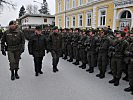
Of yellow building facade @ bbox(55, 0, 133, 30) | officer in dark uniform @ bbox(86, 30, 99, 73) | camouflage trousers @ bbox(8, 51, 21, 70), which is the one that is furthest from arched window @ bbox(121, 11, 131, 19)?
camouflage trousers @ bbox(8, 51, 21, 70)

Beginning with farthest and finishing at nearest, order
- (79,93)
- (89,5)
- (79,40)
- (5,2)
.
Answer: (5,2) → (89,5) → (79,40) → (79,93)

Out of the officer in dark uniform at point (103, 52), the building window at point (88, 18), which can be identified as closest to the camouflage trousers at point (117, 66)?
the officer in dark uniform at point (103, 52)

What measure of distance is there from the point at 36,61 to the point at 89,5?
18.6m

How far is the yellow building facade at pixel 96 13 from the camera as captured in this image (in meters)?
16.9

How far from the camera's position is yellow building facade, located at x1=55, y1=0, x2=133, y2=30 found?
16.9m

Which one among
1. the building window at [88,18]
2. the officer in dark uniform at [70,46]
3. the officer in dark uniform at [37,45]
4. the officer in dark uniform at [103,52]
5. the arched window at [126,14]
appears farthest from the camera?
the building window at [88,18]

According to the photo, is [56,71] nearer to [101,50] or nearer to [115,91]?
[101,50]

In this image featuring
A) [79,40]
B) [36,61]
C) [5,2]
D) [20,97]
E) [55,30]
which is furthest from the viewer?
[5,2]

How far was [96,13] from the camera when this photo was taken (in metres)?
21.5

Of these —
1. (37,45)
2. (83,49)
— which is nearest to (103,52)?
(83,49)

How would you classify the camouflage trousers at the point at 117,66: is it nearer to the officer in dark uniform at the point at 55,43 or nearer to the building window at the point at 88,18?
the officer in dark uniform at the point at 55,43

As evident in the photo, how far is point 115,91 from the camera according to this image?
4.92 meters

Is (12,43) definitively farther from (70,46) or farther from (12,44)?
(70,46)

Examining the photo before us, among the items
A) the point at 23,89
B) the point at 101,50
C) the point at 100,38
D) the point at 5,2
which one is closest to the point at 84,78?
the point at 101,50
